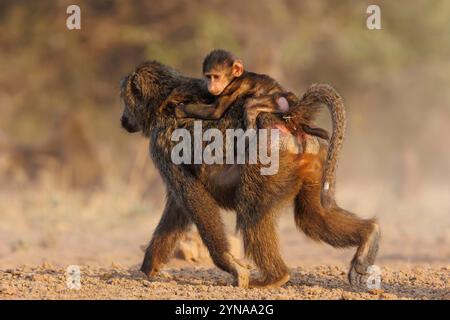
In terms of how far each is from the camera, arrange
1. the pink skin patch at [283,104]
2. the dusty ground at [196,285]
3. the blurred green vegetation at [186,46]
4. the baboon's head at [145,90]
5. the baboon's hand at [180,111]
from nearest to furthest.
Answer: the dusty ground at [196,285] < the pink skin patch at [283,104] < the baboon's hand at [180,111] < the baboon's head at [145,90] < the blurred green vegetation at [186,46]

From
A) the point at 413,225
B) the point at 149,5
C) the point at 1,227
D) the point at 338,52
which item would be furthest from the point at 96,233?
the point at 338,52

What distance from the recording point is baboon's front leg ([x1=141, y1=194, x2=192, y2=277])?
18.9 ft

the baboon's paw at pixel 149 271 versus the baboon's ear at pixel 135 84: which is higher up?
the baboon's ear at pixel 135 84

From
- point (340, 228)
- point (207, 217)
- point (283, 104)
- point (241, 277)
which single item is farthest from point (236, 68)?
point (241, 277)

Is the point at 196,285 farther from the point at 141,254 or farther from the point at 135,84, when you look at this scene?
the point at 141,254

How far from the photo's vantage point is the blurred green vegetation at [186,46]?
13.8m

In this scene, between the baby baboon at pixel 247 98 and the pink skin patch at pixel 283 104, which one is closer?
the baby baboon at pixel 247 98

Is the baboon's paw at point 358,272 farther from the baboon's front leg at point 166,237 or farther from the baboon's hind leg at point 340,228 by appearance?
the baboon's front leg at point 166,237

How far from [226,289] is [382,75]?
12.6 m

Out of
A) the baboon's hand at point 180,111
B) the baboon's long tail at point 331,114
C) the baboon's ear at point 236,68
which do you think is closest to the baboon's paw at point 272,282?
the baboon's long tail at point 331,114

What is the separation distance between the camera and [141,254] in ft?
26.2

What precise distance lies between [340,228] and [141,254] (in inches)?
124

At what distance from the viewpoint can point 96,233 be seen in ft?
30.9

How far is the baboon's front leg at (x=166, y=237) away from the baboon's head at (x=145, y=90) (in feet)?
2.04
